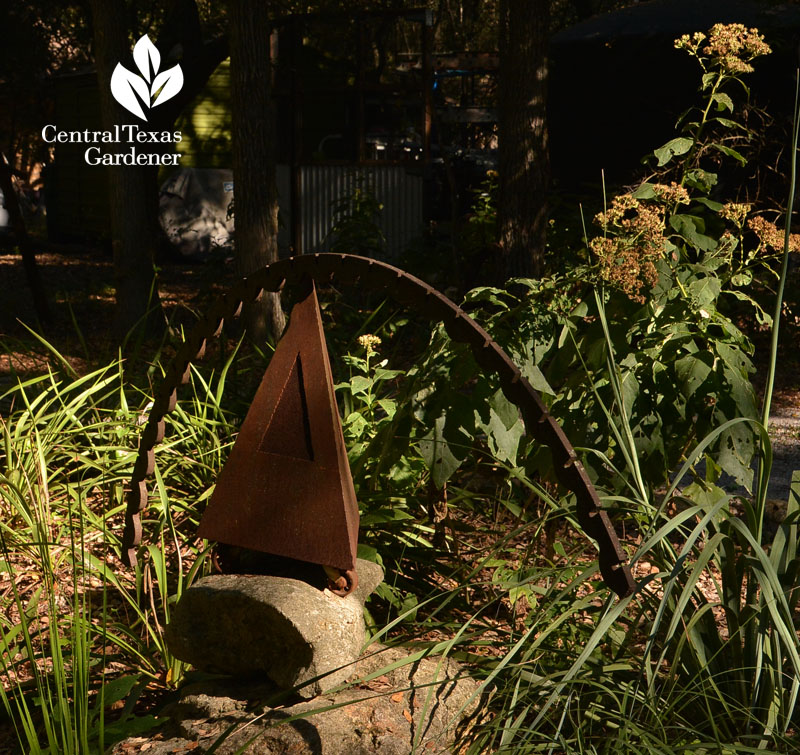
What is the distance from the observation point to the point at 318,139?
1839 cm

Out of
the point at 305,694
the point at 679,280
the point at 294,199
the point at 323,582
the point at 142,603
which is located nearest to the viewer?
the point at 305,694

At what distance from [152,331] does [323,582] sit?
5.67 meters

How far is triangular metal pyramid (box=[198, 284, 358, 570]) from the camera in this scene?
8.36 ft

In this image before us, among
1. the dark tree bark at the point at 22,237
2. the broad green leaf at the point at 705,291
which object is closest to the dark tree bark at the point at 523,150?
the dark tree bark at the point at 22,237

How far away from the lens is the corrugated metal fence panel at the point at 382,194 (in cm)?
1330

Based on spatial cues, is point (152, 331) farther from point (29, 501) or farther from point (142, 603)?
point (142, 603)

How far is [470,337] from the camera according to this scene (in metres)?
2.12

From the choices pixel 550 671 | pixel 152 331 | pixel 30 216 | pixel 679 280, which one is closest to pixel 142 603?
pixel 550 671

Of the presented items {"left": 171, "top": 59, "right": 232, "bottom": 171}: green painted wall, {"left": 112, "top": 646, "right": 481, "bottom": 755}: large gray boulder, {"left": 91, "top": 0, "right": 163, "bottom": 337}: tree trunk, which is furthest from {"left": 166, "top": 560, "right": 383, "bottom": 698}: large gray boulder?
{"left": 171, "top": 59, "right": 232, "bottom": 171}: green painted wall

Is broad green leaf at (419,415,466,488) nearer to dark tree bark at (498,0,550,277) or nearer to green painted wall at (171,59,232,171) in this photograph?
dark tree bark at (498,0,550,277)

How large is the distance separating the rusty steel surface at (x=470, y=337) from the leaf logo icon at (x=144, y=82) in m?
5.58

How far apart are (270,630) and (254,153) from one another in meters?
5.15

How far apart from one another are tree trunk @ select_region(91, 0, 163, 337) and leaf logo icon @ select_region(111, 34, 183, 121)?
15 cm

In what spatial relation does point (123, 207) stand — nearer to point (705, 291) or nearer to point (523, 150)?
point (523, 150)
